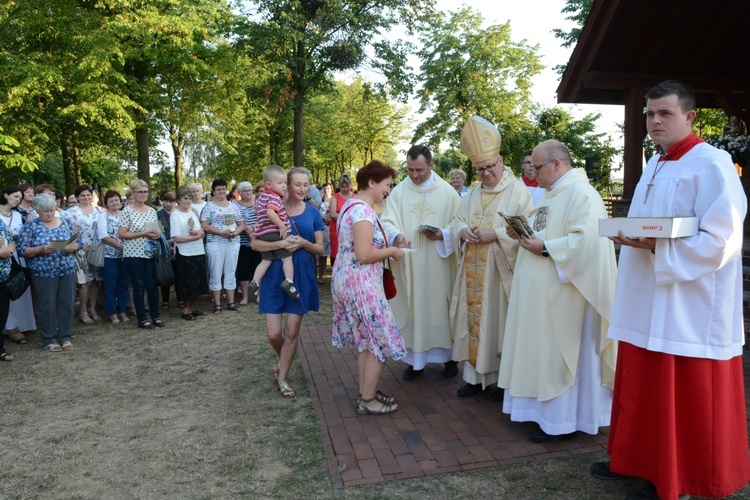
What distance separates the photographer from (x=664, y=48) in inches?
378

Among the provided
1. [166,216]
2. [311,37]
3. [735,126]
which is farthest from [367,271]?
[311,37]

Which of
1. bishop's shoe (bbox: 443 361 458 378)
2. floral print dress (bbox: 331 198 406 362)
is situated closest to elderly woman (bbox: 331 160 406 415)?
floral print dress (bbox: 331 198 406 362)

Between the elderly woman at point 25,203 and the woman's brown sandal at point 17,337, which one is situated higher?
the elderly woman at point 25,203

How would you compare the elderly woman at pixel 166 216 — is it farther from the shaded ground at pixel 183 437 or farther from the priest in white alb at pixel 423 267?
the priest in white alb at pixel 423 267

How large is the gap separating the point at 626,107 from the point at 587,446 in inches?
303

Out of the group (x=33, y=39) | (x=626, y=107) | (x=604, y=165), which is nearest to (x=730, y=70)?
(x=626, y=107)

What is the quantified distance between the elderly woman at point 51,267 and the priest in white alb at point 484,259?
479cm

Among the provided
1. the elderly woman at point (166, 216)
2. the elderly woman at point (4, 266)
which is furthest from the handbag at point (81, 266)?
the elderly woman at point (4, 266)

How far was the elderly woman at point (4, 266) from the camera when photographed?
6518mm

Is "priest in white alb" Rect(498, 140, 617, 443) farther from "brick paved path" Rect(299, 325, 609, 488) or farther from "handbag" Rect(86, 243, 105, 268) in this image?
"handbag" Rect(86, 243, 105, 268)

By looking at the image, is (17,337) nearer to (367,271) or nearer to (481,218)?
(367,271)

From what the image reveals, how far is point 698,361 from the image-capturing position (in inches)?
121

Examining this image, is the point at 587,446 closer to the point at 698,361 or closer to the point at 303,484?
the point at 698,361

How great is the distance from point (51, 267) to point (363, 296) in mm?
4544
